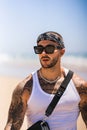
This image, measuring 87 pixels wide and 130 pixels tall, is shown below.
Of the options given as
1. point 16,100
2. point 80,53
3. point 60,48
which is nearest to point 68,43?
point 80,53

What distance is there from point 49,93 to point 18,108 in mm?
217

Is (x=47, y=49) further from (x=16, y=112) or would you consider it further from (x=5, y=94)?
(x=5, y=94)

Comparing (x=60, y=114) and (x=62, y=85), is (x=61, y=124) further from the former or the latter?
(x=62, y=85)

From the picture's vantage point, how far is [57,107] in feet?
5.63

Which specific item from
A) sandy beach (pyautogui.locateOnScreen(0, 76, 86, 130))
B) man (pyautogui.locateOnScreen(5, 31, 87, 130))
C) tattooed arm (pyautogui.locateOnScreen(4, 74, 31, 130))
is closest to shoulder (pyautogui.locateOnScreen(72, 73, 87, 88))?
man (pyautogui.locateOnScreen(5, 31, 87, 130))

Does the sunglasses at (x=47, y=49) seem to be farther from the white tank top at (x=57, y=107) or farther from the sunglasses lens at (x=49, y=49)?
the white tank top at (x=57, y=107)

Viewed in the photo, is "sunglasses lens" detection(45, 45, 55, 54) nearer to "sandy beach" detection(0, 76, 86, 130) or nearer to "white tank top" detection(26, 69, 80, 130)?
"white tank top" detection(26, 69, 80, 130)

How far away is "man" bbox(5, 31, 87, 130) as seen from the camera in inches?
67.4

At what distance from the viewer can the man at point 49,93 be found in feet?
5.62

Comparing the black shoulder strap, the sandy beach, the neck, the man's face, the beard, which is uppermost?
the man's face

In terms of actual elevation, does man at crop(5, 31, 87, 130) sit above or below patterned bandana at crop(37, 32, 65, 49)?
below

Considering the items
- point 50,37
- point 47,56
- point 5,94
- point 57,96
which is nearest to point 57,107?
point 57,96

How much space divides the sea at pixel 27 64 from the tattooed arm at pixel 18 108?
0.34 m

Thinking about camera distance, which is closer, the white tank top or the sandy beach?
the white tank top
